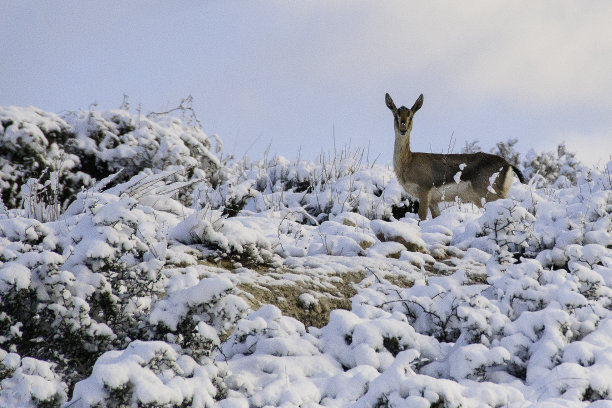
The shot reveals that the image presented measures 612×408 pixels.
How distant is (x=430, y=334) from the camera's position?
3.94 meters

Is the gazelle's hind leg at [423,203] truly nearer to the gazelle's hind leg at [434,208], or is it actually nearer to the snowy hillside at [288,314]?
the gazelle's hind leg at [434,208]

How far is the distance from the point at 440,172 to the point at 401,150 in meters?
0.71

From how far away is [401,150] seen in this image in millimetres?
10711

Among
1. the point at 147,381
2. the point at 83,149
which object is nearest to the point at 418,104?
the point at 83,149

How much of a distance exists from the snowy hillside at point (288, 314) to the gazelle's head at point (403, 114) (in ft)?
16.2

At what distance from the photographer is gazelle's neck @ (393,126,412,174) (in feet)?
34.8

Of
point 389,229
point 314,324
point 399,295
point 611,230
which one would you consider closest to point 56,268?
point 314,324

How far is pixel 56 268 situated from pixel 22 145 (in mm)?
5842

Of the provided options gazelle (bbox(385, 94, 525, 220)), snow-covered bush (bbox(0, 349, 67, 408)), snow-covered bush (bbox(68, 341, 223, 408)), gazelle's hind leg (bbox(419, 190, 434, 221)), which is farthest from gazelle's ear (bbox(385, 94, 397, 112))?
snow-covered bush (bbox(0, 349, 67, 408))

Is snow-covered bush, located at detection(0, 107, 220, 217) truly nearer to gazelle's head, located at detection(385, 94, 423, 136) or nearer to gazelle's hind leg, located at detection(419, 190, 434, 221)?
gazelle's head, located at detection(385, 94, 423, 136)

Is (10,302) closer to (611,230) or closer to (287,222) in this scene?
(287,222)

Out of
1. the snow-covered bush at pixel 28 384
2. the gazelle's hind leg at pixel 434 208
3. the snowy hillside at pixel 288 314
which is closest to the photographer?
the snow-covered bush at pixel 28 384

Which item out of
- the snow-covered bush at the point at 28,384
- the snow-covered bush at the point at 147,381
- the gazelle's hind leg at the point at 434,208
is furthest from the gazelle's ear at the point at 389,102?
the snow-covered bush at the point at 28,384

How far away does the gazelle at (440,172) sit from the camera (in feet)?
34.1
